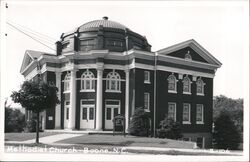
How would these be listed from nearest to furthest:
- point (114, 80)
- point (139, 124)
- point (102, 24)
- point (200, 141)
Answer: point (139, 124) → point (114, 80) → point (102, 24) → point (200, 141)

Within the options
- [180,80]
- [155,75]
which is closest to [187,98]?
[180,80]

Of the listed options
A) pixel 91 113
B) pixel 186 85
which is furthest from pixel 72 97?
pixel 186 85

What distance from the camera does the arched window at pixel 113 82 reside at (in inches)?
1139

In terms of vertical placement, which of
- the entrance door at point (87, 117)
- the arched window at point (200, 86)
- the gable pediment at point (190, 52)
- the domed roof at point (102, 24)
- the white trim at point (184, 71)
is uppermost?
the domed roof at point (102, 24)

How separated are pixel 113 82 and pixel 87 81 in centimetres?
222

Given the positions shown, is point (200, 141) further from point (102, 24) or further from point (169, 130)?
point (102, 24)

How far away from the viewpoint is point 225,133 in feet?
105

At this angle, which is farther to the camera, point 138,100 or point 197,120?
point 197,120

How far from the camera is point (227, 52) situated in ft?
69.1

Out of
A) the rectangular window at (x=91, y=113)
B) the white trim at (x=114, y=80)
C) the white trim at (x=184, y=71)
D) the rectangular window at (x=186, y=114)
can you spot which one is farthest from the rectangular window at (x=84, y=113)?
the rectangular window at (x=186, y=114)

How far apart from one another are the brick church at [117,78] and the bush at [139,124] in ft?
3.48

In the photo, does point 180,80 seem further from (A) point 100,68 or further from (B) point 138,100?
(A) point 100,68

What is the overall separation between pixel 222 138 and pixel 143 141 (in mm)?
12777

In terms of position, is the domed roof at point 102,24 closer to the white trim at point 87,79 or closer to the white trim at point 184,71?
the white trim at point 87,79
